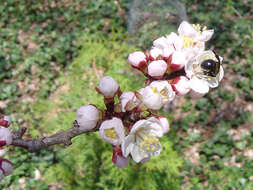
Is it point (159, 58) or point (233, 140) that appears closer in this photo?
point (159, 58)

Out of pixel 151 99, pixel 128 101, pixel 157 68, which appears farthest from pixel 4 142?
pixel 157 68

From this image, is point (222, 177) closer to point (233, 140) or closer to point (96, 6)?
point (233, 140)

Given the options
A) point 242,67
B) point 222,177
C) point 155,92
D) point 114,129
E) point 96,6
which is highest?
point 155,92

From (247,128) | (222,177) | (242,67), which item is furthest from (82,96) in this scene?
(242,67)

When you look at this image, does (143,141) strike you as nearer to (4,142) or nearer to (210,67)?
(210,67)

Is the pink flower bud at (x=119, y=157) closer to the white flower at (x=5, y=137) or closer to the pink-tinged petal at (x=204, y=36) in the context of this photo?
the white flower at (x=5, y=137)

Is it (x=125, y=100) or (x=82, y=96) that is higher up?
(x=125, y=100)

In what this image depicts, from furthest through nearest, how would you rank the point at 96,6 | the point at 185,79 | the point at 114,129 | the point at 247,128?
the point at 96,6
the point at 247,128
the point at 185,79
the point at 114,129
